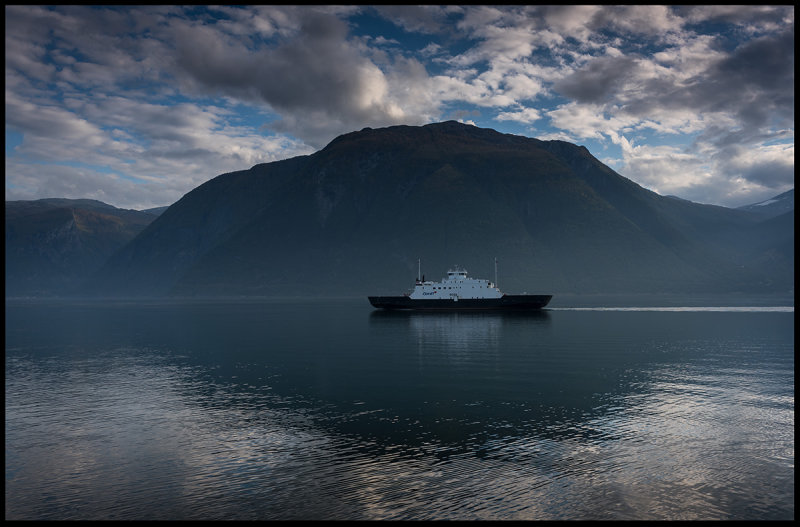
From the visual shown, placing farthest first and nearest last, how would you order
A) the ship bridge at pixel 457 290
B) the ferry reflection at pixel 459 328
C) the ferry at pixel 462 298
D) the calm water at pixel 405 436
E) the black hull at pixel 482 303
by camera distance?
the ship bridge at pixel 457 290 < the ferry at pixel 462 298 < the black hull at pixel 482 303 < the ferry reflection at pixel 459 328 < the calm water at pixel 405 436

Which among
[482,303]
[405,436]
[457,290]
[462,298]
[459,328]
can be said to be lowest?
[405,436]

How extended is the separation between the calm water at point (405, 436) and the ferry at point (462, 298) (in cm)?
6664

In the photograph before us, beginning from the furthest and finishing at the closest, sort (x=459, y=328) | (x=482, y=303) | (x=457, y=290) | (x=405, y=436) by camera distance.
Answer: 1. (x=457, y=290)
2. (x=482, y=303)
3. (x=459, y=328)
4. (x=405, y=436)

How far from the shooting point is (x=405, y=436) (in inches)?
1059

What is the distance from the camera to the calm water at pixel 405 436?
63.0ft

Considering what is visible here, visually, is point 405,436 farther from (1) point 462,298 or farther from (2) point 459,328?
(1) point 462,298

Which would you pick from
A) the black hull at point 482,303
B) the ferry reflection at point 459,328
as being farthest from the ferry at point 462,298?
the ferry reflection at point 459,328

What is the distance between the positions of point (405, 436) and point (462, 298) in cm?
10019

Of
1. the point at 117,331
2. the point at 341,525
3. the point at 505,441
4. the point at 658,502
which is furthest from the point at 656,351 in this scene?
the point at 117,331

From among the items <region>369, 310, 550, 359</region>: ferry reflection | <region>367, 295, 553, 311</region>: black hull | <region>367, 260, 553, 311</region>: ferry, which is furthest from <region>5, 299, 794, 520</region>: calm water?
<region>367, 260, 553, 311</region>: ferry

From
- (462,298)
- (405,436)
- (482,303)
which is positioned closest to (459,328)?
(482,303)

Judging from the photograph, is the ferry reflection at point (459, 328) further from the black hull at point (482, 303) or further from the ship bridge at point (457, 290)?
the ship bridge at point (457, 290)

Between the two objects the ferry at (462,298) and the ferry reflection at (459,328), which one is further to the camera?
the ferry at (462,298)

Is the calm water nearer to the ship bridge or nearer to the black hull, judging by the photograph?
the black hull
